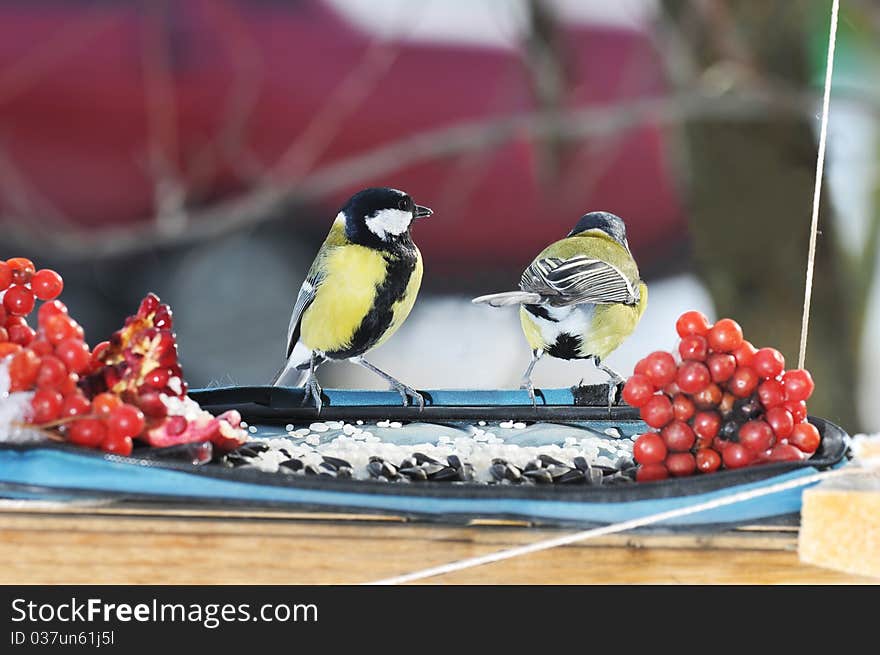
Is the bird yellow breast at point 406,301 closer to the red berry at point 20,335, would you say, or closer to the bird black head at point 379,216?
the bird black head at point 379,216

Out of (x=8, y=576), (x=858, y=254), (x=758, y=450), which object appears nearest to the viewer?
(x=8, y=576)

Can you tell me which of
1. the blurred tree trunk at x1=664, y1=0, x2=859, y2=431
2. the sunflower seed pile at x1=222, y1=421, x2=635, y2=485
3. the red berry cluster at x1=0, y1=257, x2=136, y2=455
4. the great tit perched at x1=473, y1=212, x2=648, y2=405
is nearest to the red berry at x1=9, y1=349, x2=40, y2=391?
the red berry cluster at x1=0, y1=257, x2=136, y2=455

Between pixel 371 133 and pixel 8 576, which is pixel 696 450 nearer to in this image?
pixel 8 576

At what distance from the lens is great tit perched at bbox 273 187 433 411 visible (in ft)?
4.29

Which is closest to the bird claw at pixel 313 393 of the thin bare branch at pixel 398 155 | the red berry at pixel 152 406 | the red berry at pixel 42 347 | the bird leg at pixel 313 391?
the bird leg at pixel 313 391

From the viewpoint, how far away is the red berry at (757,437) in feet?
3.20

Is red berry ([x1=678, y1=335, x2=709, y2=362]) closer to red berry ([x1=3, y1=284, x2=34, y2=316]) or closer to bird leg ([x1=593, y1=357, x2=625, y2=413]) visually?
bird leg ([x1=593, y1=357, x2=625, y2=413])

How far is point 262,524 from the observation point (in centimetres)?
88

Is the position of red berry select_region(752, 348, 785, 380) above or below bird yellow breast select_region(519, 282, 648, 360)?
below

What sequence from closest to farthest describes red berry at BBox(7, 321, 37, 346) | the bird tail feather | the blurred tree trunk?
red berry at BBox(7, 321, 37, 346)
the bird tail feather
the blurred tree trunk

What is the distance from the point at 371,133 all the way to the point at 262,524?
4.80 ft

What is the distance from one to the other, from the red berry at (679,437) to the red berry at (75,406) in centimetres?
56

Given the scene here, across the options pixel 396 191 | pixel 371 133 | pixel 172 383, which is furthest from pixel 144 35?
pixel 172 383

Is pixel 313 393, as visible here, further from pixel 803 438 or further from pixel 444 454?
pixel 803 438
